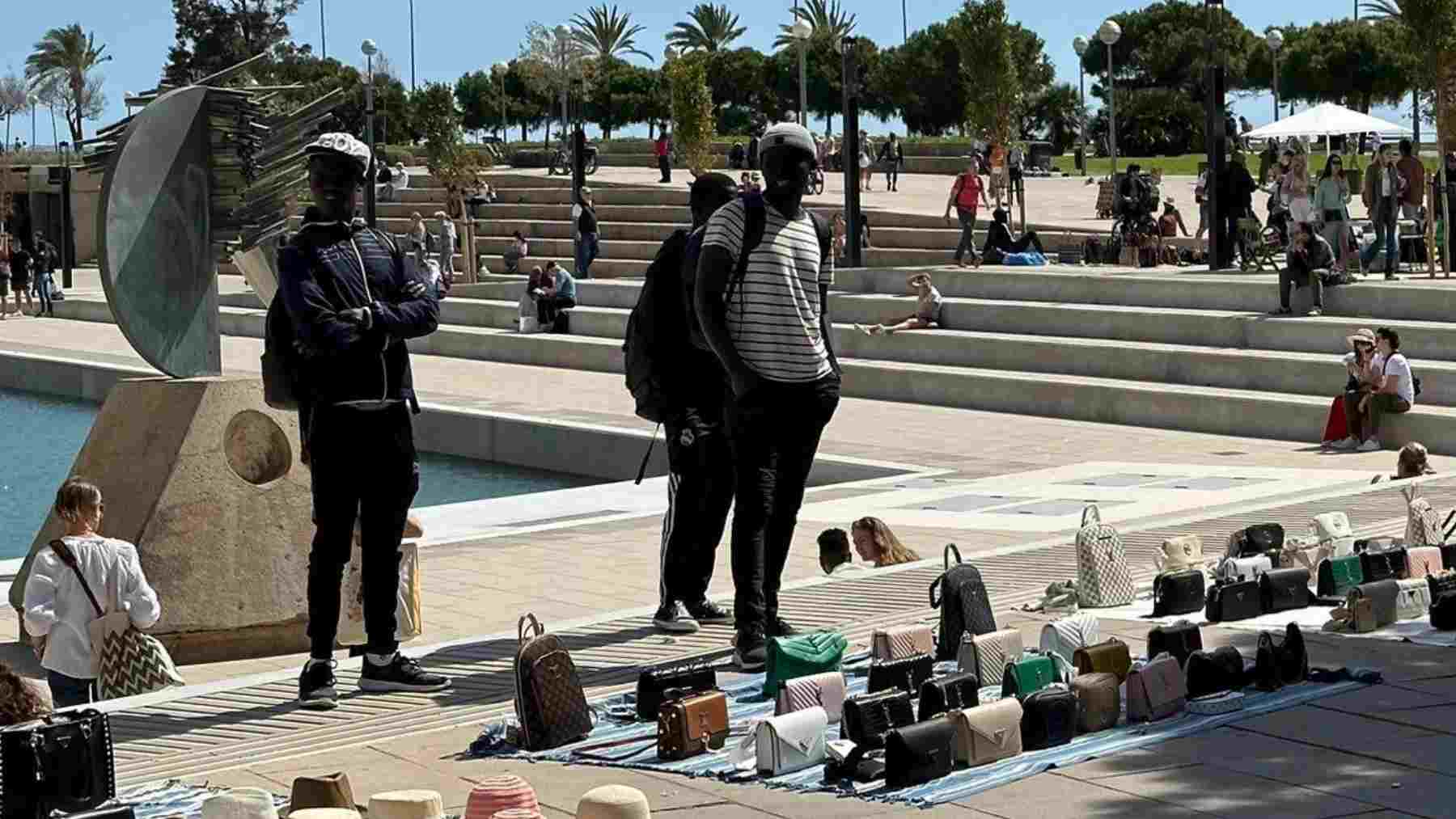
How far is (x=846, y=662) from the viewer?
7.20 meters

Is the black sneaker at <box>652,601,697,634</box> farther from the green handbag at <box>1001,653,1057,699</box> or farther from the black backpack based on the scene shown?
the green handbag at <box>1001,653,1057,699</box>

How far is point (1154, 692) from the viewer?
6160 mm

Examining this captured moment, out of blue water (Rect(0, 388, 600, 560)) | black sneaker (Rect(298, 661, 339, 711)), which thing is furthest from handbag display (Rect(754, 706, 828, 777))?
blue water (Rect(0, 388, 600, 560))

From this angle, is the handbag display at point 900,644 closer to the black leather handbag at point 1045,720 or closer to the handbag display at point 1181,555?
the black leather handbag at point 1045,720

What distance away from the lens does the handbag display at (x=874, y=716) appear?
5.81 metres

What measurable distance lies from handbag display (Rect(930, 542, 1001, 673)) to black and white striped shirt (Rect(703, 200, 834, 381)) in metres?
0.80

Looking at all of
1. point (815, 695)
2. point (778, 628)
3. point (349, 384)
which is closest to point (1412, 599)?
point (778, 628)

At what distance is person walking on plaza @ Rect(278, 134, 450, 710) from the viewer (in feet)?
22.2

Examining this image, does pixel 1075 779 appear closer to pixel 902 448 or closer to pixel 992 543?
pixel 992 543

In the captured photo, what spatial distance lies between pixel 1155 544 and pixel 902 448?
6.66 m

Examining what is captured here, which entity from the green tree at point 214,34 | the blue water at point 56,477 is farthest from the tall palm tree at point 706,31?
the blue water at point 56,477

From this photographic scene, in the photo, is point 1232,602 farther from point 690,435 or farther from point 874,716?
point 874,716

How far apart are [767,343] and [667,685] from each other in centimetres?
120

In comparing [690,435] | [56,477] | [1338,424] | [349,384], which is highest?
[349,384]
